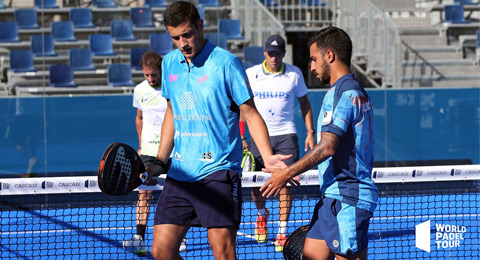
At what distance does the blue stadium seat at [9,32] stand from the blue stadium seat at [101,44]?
1.04m

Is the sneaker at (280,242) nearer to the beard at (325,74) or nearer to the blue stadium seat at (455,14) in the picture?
the beard at (325,74)

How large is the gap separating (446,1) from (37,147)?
7.06 meters

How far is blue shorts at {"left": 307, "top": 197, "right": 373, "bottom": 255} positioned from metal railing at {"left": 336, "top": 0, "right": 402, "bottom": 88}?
21.9ft

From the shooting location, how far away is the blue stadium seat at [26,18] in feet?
31.6

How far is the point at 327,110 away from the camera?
375 cm

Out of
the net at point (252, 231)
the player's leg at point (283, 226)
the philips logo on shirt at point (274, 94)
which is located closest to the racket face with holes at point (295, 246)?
the net at point (252, 231)

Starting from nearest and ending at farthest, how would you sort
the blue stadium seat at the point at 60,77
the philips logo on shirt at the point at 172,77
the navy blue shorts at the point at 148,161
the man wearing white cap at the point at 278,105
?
1. the philips logo on shirt at the point at 172,77
2. the navy blue shorts at the point at 148,161
3. the man wearing white cap at the point at 278,105
4. the blue stadium seat at the point at 60,77

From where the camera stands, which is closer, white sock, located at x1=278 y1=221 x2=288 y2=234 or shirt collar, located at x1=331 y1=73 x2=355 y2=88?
shirt collar, located at x1=331 y1=73 x2=355 y2=88

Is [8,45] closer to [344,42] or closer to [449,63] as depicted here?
[449,63]

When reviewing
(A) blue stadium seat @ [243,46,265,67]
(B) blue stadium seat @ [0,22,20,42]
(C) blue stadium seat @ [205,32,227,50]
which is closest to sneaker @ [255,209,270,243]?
(A) blue stadium seat @ [243,46,265,67]

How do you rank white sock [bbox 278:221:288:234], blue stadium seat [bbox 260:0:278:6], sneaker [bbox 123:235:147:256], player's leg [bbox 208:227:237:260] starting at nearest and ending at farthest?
1. player's leg [bbox 208:227:237:260]
2. sneaker [bbox 123:235:147:256]
3. white sock [bbox 278:221:288:234]
4. blue stadium seat [bbox 260:0:278:6]

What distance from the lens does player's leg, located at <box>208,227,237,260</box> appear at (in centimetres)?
386

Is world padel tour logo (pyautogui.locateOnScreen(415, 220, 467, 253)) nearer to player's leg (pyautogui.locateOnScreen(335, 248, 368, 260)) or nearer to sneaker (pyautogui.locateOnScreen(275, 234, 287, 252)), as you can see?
sneaker (pyautogui.locateOnScreen(275, 234, 287, 252))

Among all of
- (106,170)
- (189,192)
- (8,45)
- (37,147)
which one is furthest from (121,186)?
(8,45)
